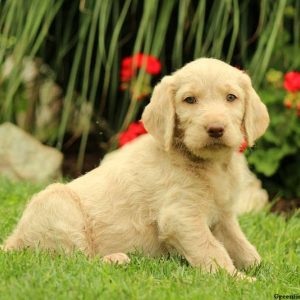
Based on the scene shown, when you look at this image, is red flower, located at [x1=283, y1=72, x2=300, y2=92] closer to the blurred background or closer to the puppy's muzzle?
the blurred background

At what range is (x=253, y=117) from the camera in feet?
16.5

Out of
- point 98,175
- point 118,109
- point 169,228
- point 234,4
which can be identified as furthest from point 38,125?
point 169,228

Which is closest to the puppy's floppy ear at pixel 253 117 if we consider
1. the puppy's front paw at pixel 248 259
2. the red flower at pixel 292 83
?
the puppy's front paw at pixel 248 259

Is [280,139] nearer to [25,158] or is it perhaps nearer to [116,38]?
[116,38]

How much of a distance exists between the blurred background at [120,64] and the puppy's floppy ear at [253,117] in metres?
2.92

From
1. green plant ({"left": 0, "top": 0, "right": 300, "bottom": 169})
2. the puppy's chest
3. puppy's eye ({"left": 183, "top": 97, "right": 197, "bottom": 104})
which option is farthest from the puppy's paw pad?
green plant ({"left": 0, "top": 0, "right": 300, "bottom": 169})

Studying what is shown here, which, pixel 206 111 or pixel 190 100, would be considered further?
pixel 190 100

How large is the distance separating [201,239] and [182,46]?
4891 millimetres

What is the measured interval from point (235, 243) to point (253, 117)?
0.91 meters

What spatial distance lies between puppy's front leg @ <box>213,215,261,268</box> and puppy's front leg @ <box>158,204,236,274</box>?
0.37 m

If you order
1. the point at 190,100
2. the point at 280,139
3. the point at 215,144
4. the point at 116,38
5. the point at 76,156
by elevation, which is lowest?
the point at 76,156

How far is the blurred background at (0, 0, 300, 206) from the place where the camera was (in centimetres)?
826

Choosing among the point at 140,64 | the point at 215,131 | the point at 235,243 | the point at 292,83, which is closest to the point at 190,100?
the point at 215,131

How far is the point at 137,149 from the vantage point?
529cm
